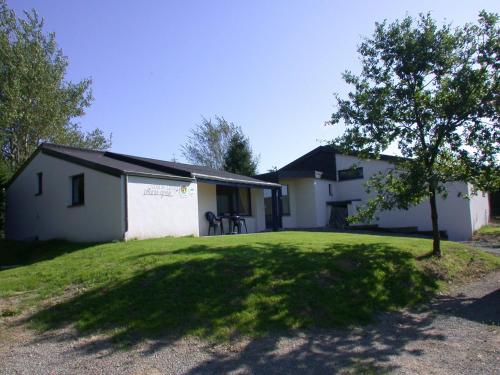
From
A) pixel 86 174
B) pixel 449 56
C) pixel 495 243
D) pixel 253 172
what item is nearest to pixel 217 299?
pixel 449 56

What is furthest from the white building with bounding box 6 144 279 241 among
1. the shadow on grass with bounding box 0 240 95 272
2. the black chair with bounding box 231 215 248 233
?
the shadow on grass with bounding box 0 240 95 272

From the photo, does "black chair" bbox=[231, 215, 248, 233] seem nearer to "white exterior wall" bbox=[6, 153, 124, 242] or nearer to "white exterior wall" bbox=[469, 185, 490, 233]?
"white exterior wall" bbox=[6, 153, 124, 242]

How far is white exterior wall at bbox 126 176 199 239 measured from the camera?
14.7 m

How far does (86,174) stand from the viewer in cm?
1587

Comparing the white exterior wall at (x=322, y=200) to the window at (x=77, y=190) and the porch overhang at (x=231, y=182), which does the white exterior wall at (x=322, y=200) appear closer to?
the porch overhang at (x=231, y=182)

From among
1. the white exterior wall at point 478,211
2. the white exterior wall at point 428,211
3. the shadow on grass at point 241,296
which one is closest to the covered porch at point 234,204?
the white exterior wall at point 428,211

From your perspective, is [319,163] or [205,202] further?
[319,163]

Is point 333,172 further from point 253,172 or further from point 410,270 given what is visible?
point 410,270

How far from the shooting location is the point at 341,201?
28.5 meters

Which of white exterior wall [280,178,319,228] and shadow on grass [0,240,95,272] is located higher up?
white exterior wall [280,178,319,228]

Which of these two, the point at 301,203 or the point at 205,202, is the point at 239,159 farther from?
the point at 205,202

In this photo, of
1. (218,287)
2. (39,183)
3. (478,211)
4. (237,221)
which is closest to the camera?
(218,287)

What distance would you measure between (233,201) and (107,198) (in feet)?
27.1

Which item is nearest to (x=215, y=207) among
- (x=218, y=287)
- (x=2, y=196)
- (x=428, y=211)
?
(x=2, y=196)
